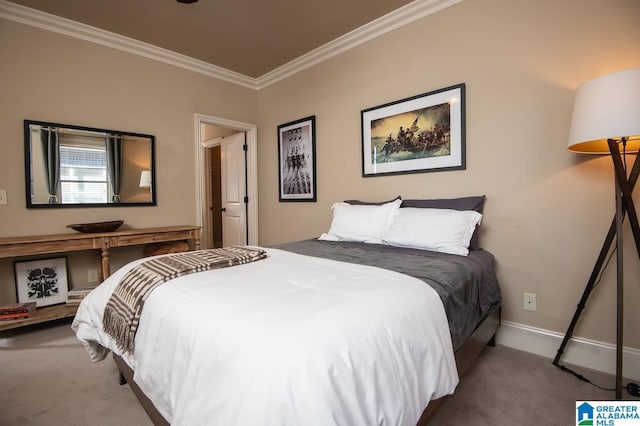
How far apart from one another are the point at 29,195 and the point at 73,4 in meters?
1.69

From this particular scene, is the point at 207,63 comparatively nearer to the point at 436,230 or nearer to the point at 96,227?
the point at 96,227

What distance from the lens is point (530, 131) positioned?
2.09 m

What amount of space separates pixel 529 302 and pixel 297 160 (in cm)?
272

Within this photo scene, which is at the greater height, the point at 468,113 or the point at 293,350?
the point at 468,113

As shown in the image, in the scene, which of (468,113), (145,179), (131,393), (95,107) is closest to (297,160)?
(145,179)

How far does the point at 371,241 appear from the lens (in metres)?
2.40

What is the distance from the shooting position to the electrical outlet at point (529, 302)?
6.97 ft

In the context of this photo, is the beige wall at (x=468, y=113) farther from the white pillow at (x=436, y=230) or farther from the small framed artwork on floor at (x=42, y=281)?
the white pillow at (x=436, y=230)

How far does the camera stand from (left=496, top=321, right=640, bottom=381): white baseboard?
5.84 feet

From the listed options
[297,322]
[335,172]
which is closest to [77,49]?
[335,172]

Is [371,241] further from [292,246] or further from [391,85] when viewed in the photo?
[391,85]

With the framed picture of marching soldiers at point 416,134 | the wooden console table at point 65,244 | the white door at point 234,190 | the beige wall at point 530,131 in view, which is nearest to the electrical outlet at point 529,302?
the beige wall at point 530,131

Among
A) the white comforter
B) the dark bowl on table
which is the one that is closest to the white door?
the dark bowl on table

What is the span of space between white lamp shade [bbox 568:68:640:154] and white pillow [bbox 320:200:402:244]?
124 cm
